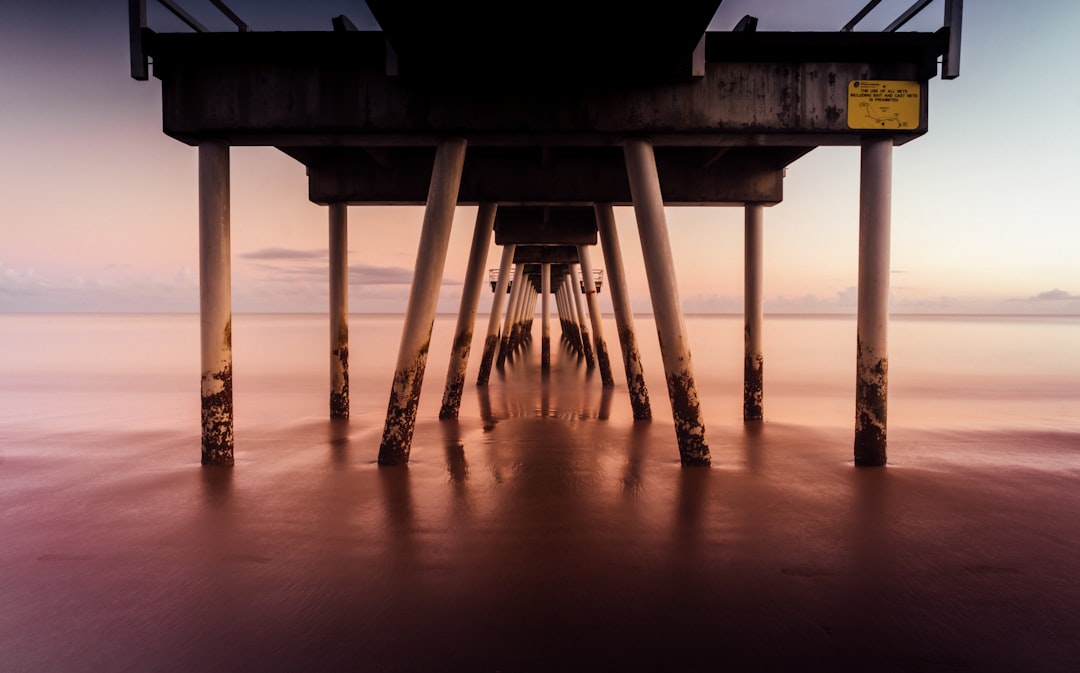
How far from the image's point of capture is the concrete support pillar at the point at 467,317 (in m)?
9.01

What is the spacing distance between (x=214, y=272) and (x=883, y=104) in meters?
6.22

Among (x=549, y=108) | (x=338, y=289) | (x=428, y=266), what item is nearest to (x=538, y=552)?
(x=428, y=266)

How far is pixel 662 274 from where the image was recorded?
562 cm

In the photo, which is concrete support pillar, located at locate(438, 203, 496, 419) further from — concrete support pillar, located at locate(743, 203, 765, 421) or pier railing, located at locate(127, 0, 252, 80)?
pier railing, located at locate(127, 0, 252, 80)

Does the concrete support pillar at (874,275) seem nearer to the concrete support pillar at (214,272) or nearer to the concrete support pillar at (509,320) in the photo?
the concrete support pillar at (214,272)

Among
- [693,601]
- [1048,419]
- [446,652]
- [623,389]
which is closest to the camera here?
[446,652]

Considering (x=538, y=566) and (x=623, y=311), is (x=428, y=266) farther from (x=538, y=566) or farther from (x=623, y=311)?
(x=623, y=311)

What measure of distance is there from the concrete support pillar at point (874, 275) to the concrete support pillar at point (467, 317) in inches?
192

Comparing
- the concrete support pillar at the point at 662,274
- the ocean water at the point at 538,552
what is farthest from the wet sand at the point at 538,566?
the concrete support pillar at the point at 662,274

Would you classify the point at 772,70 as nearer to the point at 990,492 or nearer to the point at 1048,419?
the point at 990,492

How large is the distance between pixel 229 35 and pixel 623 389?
31.5 ft

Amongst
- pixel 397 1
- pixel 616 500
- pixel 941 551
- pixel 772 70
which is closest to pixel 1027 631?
pixel 941 551

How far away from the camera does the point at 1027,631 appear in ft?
9.33

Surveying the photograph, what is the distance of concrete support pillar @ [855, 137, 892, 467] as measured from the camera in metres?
5.59
